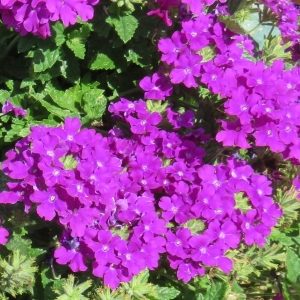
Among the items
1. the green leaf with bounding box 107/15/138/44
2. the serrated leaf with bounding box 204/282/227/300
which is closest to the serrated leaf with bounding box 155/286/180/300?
the serrated leaf with bounding box 204/282/227/300

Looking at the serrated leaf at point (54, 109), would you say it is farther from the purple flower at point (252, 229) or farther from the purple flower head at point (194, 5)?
the purple flower at point (252, 229)

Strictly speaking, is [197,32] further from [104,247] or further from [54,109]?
[104,247]

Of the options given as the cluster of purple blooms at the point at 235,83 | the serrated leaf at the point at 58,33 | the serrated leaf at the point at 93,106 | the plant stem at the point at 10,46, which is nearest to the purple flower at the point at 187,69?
the cluster of purple blooms at the point at 235,83

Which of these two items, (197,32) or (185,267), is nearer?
(185,267)

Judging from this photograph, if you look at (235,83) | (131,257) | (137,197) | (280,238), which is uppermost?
(235,83)

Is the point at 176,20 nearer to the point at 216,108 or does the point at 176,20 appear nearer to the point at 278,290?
the point at 216,108

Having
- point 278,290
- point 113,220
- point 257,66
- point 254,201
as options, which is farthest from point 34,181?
point 278,290

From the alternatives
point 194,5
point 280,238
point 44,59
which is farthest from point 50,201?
point 280,238
